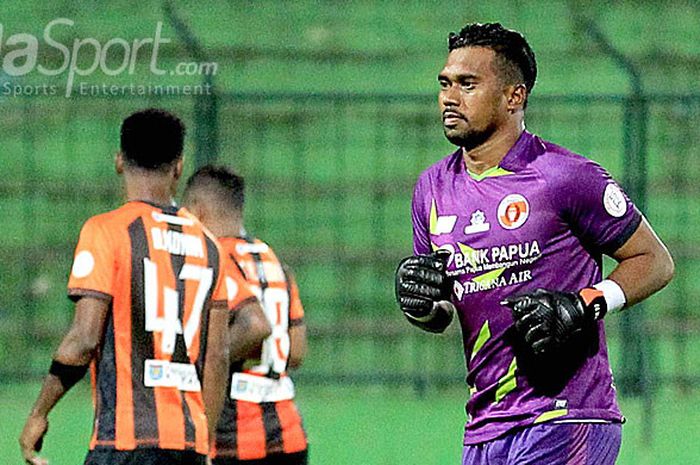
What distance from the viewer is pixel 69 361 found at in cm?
445

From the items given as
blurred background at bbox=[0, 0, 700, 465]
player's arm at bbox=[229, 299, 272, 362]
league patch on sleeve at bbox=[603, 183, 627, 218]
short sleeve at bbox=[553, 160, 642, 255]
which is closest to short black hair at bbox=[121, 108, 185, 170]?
player's arm at bbox=[229, 299, 272, 362]

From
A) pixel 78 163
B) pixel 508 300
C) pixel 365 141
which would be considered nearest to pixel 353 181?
pixel 365 141

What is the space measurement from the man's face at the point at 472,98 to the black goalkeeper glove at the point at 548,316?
0.50 m

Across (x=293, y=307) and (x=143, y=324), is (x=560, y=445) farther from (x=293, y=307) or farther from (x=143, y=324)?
(x=293, y=307)

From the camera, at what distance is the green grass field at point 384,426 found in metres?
8.31

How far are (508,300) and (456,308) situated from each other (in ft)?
1.15

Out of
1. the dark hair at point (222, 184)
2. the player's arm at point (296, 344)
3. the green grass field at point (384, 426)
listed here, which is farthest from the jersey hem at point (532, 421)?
the green grass field at point (384, 426)

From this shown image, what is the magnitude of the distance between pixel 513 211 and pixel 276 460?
198 centimetres

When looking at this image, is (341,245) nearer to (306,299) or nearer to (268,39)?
(306,299)

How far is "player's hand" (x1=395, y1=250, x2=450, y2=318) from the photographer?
4121 millimetres

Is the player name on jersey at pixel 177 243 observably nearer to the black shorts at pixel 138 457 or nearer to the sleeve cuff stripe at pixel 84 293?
the sleeve cuff stripe at pixel 84 293

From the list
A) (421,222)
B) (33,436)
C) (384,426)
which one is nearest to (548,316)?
(421,222)

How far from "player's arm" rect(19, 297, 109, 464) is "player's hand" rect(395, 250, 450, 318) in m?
0.88

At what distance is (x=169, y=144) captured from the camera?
15.8ft
